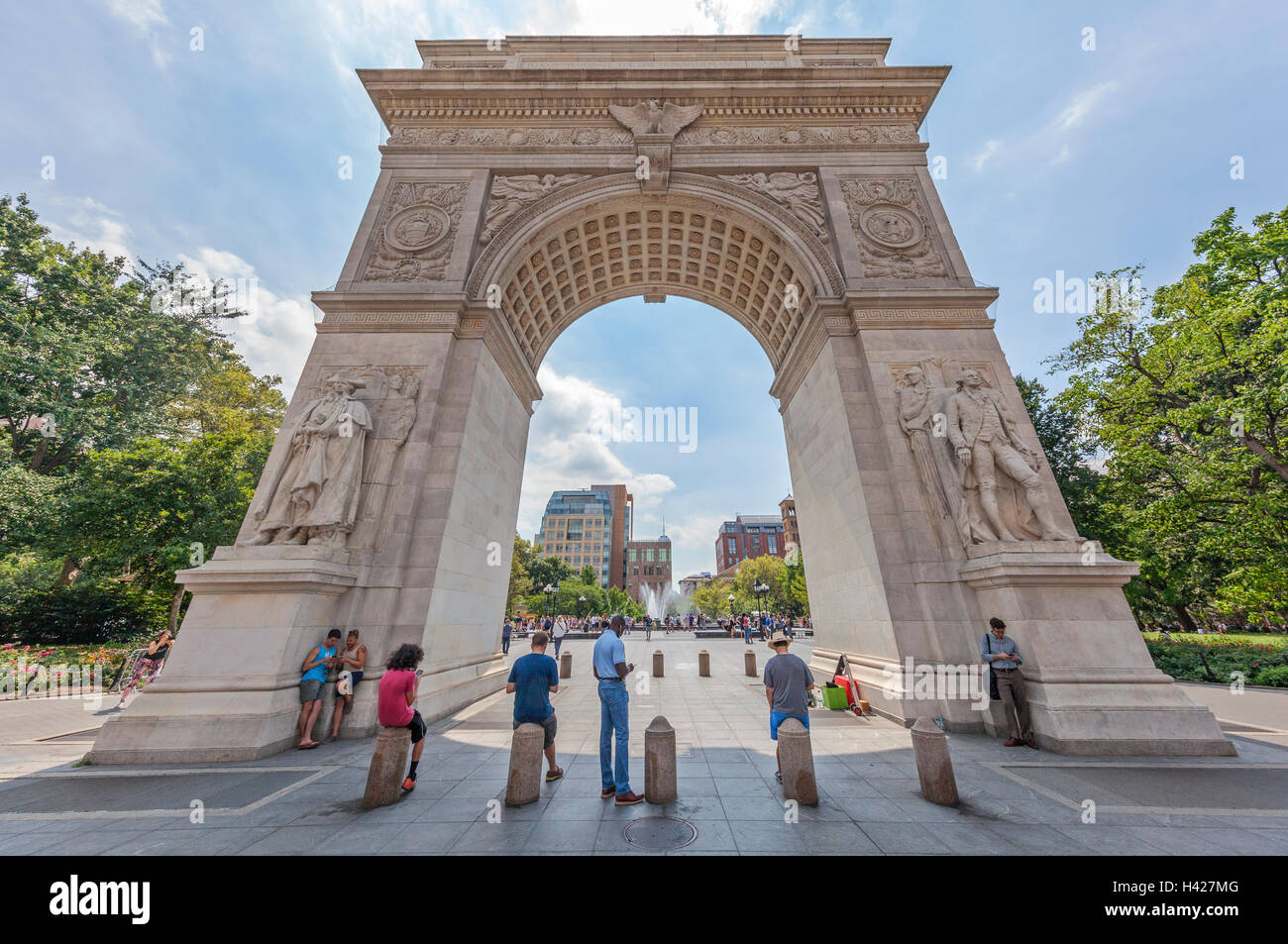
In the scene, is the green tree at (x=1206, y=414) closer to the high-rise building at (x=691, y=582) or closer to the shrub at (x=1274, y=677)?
the shrub at (x=1274, y=677)

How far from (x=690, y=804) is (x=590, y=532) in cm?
10115

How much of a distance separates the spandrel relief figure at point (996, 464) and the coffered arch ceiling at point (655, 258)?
4.67m

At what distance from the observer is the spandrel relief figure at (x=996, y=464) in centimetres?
882

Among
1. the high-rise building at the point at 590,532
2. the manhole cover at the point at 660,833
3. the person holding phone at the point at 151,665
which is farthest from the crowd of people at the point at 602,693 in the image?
the high-rise building at the point at 590,532

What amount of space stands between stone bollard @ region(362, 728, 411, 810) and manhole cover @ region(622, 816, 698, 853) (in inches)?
108

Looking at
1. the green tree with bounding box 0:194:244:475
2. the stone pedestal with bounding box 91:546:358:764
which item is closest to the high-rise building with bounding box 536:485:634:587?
the green tree with bounding box 0:194:244:475

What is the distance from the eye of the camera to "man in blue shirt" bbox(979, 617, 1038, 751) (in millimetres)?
7461

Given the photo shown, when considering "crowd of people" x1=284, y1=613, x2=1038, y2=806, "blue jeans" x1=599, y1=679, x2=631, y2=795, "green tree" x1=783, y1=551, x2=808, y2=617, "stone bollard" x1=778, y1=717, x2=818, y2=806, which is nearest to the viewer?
"stone bollard" x1=778, y1=717, x2=818, y2=806

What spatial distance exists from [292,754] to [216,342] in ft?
113

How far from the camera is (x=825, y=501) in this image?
12.7 meters

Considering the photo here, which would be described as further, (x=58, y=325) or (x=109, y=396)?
(x=109, y=396)

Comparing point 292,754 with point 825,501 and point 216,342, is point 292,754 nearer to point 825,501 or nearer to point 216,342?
point 825,501

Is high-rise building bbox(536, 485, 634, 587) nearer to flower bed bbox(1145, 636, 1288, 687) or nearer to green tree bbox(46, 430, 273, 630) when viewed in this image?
green tree bbox(46, 430, 273, 630)
